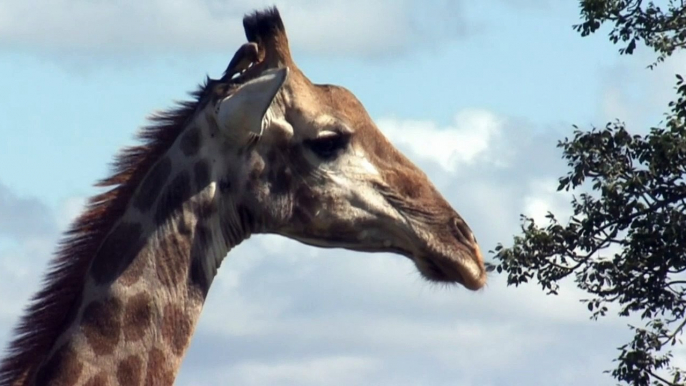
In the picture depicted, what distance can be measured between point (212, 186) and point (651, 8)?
14.2 metres

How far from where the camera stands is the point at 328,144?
888cm

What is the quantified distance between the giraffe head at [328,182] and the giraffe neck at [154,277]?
0.13m

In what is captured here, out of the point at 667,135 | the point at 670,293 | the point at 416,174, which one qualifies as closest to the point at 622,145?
the point at 667,135

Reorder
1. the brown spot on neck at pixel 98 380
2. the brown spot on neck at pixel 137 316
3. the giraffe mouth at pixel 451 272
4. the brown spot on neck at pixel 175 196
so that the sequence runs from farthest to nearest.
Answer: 1. the giraffe mouth at pixel 451 272
2. the brown spot on neck at pixel 175 196
3. the brown spot on neck at pixel 137 316
4. the brown spot on neck at pixel 98 380

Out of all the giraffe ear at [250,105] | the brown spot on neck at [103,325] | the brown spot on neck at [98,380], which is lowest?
the brown spot on neck at [98,380]

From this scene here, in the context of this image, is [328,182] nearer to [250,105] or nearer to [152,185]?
[250,105]

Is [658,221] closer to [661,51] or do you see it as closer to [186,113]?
[661,51]

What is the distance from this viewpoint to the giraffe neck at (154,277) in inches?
324

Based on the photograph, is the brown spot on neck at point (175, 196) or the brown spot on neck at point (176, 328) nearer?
the brown spot on neck at point (176, 328)

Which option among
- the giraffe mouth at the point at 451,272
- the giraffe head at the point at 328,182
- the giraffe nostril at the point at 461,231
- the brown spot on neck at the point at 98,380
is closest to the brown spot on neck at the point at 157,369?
the brown spot on neck at the point at 98,380

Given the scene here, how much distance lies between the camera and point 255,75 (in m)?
8.92

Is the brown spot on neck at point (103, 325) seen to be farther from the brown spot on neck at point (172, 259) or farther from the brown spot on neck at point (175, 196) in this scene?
the brown spot on neck at point (175, 196)

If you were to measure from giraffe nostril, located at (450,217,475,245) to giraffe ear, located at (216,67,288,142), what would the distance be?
1082 millimetres

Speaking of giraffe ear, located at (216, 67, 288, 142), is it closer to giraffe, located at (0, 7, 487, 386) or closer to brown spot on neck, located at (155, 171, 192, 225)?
giraffe, located at (0, 7, 487, 386)
